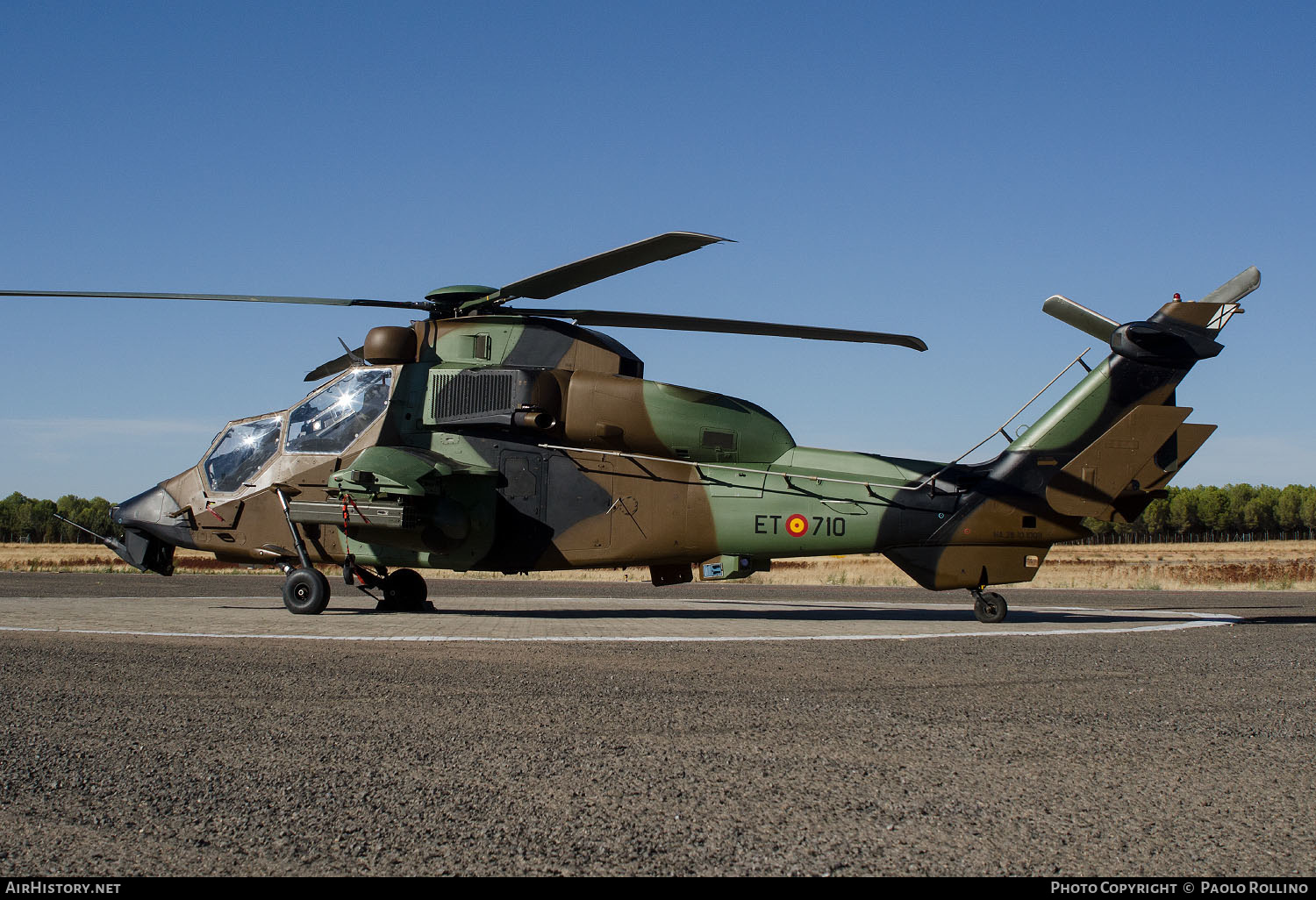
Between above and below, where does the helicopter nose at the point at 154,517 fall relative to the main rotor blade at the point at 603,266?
below

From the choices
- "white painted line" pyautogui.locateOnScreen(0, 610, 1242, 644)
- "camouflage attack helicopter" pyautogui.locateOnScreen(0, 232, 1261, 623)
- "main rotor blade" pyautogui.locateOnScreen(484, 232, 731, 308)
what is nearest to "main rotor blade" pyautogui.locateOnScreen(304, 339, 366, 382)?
"camouflage attack helicopter" pyautogui.locateOnScreen(0, 232, 1261, 623)

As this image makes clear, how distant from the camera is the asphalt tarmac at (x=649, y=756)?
11.6 ft

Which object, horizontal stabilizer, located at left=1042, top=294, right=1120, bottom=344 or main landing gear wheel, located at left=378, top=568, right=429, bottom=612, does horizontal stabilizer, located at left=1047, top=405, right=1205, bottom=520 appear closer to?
horizontal stabilizer, located at left=1042, top=294, right=1120, bottom=344

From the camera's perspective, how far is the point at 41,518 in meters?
118

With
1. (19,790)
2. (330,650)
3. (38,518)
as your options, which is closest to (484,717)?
(19,790)

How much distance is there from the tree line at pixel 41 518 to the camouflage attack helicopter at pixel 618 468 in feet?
377

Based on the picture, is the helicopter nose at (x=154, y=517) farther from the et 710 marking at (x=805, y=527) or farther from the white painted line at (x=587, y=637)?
the et 710 marking at (x=805, y=527)

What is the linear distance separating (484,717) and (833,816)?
272cm

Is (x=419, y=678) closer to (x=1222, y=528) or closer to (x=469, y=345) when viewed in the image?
(x=469, y=345)

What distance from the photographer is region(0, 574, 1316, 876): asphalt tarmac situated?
3.53m

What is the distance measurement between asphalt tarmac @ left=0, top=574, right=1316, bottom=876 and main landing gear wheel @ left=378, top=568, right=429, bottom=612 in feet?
16.8

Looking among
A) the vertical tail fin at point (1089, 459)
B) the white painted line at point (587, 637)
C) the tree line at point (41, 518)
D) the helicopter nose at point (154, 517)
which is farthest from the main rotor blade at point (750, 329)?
the tree line at point (41, 518)

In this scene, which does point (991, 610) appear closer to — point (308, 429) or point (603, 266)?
point (603, 266)

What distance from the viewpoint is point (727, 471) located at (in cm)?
1450
